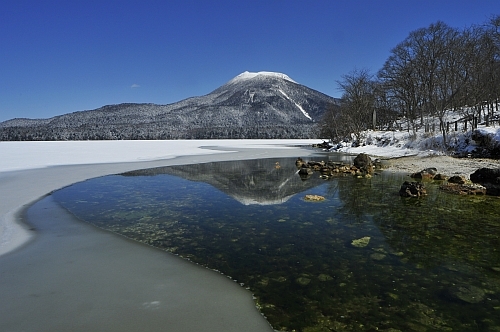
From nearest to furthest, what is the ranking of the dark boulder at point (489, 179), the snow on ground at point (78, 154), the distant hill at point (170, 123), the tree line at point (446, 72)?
the dark boulder at point (489, 179) → the snow on ground at point (78, 154) → the tree line at point (446, 72) → the distant hill at point (170, 123)

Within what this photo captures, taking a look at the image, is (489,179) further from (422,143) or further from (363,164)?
(422,143)

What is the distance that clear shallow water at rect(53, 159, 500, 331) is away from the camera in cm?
352

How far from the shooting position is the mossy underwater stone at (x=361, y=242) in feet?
18.7

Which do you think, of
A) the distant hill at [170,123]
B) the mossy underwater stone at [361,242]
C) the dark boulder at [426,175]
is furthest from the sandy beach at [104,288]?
the distant hill at [170,123]

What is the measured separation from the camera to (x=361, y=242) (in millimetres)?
5855

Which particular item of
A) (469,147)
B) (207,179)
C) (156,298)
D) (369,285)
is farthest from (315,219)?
(469,147)

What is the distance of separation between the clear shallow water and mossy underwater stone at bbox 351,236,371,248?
88 mm

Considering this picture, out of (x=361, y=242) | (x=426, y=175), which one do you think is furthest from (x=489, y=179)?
(x=361, y=242)

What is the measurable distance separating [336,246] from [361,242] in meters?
0.60

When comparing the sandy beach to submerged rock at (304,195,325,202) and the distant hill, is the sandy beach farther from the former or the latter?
the distant hill

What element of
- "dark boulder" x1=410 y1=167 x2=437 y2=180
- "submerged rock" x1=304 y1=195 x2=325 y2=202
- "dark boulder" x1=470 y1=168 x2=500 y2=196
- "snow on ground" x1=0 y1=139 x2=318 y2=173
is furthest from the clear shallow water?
"snow on ground" x1=0 y1=139 x2=318 y2=173

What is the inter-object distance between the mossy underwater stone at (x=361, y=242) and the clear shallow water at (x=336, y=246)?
88 mm

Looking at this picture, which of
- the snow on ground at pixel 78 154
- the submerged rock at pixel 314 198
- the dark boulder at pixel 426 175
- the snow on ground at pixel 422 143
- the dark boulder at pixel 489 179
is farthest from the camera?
the snow on ground at pixel 422 143

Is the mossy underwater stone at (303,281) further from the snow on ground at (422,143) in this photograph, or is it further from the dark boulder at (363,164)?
the snow on ground at (422,143)
